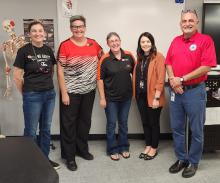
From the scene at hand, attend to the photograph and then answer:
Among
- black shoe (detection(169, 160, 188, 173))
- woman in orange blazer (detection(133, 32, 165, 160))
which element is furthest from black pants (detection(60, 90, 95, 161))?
black shoe (detection(169, 160, 188, 173))

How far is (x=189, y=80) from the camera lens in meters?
2.49

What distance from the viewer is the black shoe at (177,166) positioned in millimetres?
2781

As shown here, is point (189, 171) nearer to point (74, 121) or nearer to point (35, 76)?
point (74, 121)

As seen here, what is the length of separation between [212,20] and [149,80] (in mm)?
1121

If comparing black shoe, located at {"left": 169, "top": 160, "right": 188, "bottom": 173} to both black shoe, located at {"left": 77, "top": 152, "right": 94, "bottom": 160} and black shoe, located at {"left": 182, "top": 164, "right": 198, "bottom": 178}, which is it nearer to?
black shoe, located at {"left": 182, "top": 164, "right": 198, "bottom": 178}

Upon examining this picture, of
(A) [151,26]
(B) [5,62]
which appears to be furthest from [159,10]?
(B) [5,62]

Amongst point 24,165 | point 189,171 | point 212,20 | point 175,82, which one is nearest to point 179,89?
point 175,82

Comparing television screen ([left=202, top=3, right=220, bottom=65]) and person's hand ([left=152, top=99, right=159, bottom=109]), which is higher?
television screen ([left=202, top=3, right=220, bottom=65])

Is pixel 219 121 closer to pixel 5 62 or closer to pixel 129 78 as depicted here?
pixel 129 78

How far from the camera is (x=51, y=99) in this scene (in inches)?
106

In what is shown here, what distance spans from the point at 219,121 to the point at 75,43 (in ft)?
5.51

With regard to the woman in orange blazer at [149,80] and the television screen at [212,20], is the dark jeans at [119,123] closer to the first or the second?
the woman in orange blazer at [149,80]

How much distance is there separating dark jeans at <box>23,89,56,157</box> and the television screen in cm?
194

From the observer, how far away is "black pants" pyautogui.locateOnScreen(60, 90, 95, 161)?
2837mm
